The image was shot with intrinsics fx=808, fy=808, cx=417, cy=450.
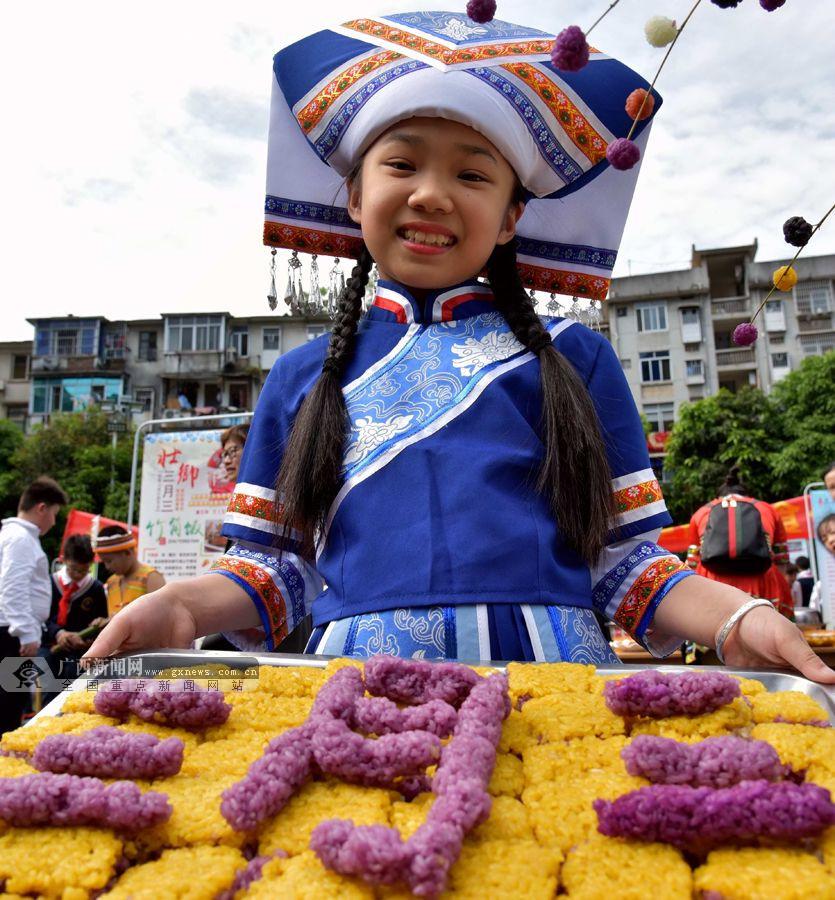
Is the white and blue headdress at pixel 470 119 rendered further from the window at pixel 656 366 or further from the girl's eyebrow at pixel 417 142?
the window at pixel 656 366

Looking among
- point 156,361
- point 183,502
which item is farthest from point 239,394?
point 183,502

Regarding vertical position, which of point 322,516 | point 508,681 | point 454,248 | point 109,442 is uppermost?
point 109,442

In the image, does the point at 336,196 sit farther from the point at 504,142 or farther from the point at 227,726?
the point at 227,726

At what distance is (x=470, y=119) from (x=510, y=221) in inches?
11.1

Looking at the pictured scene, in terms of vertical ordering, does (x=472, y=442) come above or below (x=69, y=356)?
below

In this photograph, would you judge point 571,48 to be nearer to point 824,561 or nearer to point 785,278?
point 785,278

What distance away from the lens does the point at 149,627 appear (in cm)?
123

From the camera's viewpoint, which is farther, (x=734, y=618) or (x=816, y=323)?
(x=816, y=323)

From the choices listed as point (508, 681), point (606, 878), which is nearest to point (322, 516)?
point (508, 681)

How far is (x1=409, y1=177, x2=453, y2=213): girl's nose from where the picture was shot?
1399 millimetres

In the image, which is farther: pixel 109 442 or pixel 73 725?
pixel 109 442

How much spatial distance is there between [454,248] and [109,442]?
30411mm

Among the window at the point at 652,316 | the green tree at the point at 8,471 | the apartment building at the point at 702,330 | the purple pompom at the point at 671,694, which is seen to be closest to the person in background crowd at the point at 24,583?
the purple pompom at the point at 671,694

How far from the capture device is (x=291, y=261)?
5.92ft
